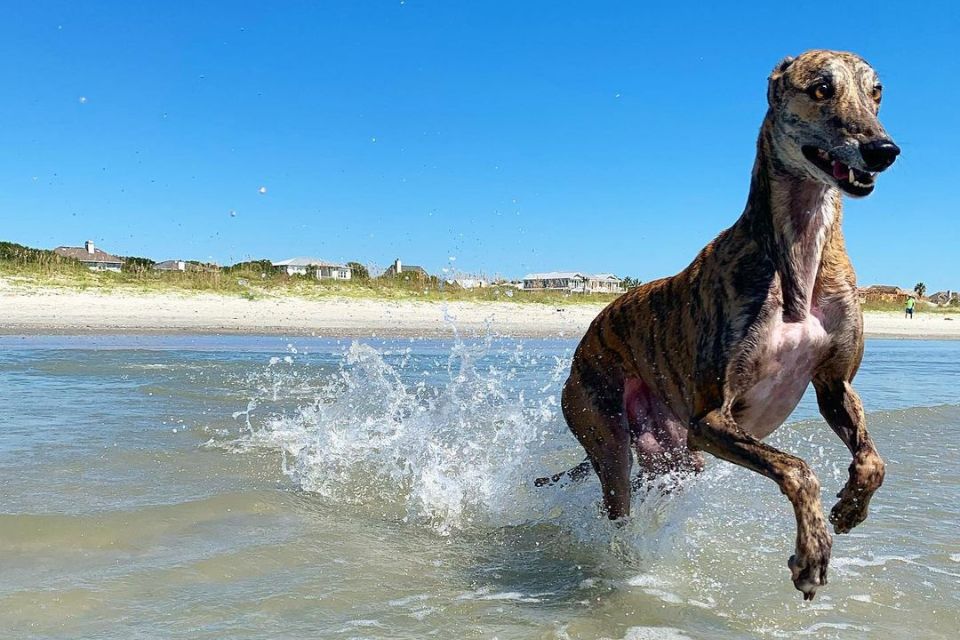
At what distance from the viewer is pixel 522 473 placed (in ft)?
18.1

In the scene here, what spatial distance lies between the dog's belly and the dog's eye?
0.87 m

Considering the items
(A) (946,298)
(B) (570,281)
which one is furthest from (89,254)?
(A) (946,298)

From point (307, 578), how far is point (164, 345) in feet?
44.1

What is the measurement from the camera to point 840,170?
3156mm

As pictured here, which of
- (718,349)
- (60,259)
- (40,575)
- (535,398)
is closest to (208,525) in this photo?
(40,575)

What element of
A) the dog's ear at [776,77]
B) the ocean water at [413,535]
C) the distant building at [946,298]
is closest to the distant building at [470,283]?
the ocean water at [413,535]

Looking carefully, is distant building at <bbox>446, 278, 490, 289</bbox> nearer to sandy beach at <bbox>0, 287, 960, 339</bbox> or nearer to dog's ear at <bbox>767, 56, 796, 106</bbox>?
sandy beach at <bbox>0, 287, 960, 339</bbox>

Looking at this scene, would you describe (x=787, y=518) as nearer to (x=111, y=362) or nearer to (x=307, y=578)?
(x=307, y=578)

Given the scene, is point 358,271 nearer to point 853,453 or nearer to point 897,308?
point 853,453

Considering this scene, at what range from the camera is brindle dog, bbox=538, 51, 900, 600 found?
3.10m

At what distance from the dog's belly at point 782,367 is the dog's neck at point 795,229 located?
6cm

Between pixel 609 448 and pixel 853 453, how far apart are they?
3.91 feet

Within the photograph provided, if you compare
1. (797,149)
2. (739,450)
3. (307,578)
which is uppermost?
(797,149)

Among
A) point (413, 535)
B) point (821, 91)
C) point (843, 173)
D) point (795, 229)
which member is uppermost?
point (821, 91)
